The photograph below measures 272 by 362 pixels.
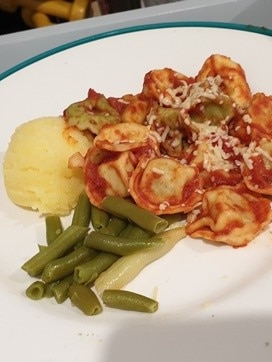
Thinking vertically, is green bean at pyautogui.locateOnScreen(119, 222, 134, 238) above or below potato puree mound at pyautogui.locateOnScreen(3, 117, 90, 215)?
below

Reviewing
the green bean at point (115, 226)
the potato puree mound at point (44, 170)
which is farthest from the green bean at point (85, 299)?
the potato puree mound at point (44, 170)

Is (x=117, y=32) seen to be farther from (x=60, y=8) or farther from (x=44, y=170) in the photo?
(x=60, y=8)

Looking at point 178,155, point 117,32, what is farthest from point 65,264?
point 117,32

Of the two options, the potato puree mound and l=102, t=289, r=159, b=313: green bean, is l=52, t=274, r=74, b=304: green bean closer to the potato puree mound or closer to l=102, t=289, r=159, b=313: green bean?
l=102, t=289, r=159, b=313: green bean

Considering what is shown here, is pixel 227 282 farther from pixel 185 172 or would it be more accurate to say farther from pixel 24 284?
pixel 24 284

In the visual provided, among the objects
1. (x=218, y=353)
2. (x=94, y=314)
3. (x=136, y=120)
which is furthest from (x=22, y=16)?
(x=218, y=353)

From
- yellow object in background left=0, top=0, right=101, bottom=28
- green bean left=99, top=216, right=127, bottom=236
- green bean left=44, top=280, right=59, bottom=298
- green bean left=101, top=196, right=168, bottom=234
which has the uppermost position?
yellow object in background left=0, top=0, right=101, bottom=28

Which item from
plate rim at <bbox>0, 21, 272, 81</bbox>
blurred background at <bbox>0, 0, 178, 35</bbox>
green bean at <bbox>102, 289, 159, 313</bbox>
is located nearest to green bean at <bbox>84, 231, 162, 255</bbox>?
green bean at <bbox>102, 289, 159, 313</bbox>
